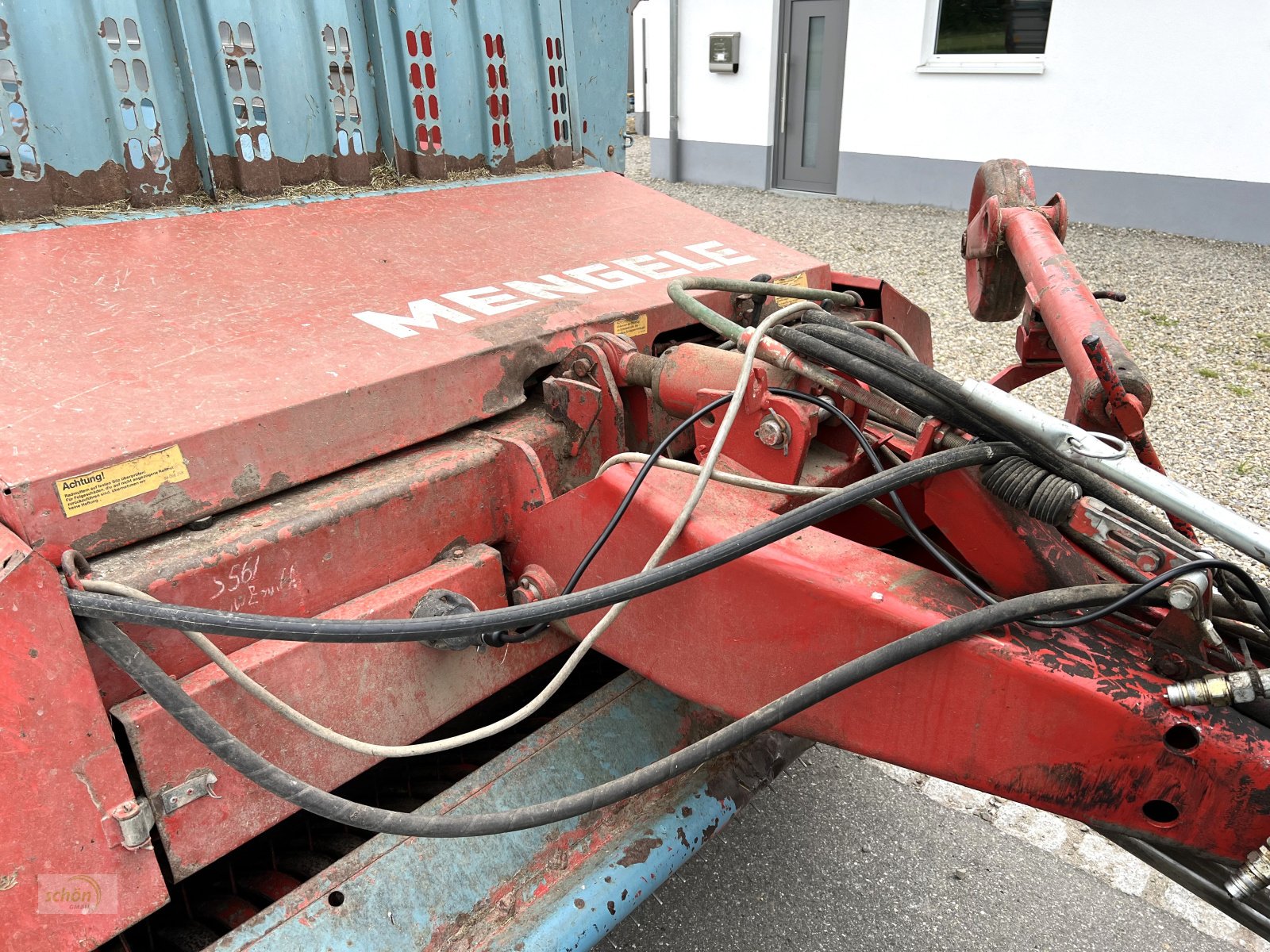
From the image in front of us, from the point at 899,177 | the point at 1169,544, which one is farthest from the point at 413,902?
the point at 899,177

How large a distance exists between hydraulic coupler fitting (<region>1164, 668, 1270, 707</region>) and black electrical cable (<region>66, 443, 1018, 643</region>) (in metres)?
0.36

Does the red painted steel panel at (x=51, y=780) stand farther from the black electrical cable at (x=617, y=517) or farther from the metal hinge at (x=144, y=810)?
the black electrical cable at (x=617, y=517)

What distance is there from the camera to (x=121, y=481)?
129 centimetres

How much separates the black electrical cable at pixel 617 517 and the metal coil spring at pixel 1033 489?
44cm

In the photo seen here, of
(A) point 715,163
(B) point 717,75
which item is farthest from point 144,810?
(A) point 715,163

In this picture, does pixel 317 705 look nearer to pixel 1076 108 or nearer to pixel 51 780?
pixel 51 780

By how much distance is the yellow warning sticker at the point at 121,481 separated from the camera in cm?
125

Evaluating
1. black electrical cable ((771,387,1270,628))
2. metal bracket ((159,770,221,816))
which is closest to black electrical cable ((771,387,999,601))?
black electrical cable ((771,387,1270,628))

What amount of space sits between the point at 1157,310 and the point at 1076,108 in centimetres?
278

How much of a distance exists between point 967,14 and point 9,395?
30.8 feet

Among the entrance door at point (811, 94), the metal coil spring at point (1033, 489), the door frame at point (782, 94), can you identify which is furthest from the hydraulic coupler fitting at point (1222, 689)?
the entrance door at point (811, 94)

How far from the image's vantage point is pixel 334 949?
1463 millimetres

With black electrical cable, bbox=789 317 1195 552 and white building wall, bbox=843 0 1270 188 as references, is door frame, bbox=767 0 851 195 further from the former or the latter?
black electrical cable, bbox=789 317 1195 552

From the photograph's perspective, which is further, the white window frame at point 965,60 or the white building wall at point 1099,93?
the white window frame at point 965,60
